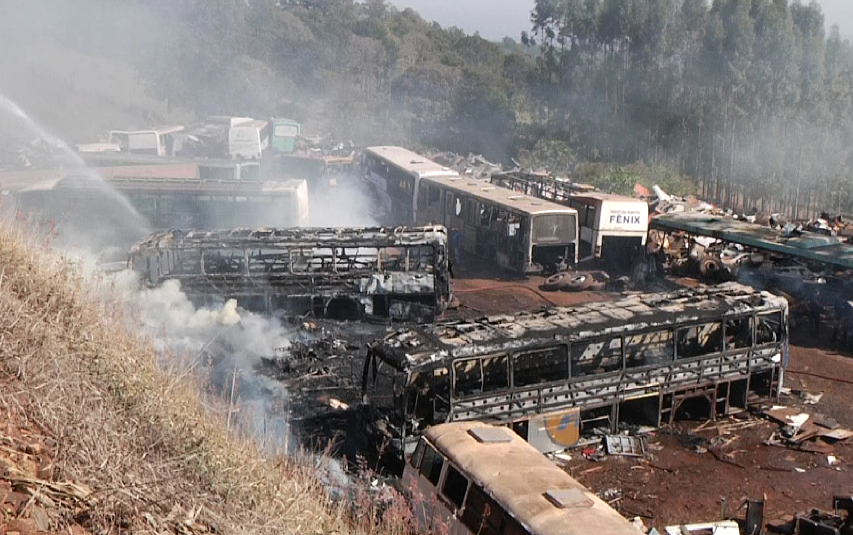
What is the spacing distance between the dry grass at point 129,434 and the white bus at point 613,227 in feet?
62.1

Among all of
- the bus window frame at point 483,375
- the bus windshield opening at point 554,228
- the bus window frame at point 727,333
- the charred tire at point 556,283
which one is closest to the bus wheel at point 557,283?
the charred tire at point 556,283

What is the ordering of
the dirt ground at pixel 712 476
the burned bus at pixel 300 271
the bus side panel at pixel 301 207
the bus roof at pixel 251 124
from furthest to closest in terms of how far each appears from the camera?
the bus roof at pixel 251 124
the bus side panel at pixel 301 207
the burned bus at pixel 300 271
the dirt ground at pixel 712 476

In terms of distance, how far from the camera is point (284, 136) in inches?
2025

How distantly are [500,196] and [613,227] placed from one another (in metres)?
3.87

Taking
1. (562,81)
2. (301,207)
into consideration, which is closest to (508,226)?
(301,207)

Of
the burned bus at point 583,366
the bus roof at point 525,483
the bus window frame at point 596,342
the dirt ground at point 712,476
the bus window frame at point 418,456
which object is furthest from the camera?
the bus window frame at point 596,342

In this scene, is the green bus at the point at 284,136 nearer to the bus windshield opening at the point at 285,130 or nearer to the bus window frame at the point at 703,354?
the bus windshield opening at the point at 285,130

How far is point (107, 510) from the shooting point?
512cm

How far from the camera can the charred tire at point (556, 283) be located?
2366cm

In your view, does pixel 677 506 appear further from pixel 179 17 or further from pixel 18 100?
pixel 179 17

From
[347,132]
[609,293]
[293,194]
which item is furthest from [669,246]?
[347,132]

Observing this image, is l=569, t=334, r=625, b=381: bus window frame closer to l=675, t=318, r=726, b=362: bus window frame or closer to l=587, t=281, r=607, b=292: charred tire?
l=675, t=318, r=726, b=362: bus window frame

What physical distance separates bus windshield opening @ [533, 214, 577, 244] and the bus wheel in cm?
139

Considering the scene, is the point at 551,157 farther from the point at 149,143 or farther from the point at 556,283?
the point at 556,283
